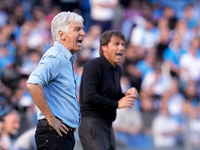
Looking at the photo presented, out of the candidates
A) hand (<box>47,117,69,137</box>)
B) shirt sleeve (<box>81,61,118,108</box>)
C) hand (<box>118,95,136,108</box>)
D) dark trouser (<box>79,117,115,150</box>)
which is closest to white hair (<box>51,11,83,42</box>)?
hand (<box>47,117,69,137</box>)

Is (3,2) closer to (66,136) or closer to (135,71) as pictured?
(135,71)

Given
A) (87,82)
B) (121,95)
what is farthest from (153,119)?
(87,82)

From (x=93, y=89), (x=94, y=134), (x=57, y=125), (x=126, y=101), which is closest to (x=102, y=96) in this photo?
(x=93, y=89)

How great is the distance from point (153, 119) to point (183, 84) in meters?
3.14

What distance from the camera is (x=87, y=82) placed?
5438 mm

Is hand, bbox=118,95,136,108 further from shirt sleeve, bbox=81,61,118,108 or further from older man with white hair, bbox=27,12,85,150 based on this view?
older man with white hair, bbox=27,12,85,150

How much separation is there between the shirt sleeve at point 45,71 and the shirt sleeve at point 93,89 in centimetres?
131

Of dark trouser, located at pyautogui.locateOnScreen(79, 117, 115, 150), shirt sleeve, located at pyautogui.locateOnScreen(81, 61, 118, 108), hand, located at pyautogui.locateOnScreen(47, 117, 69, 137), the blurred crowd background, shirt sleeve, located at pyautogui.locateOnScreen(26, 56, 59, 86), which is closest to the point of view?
shirt sleeve, located at pyautogui.locateOnScreen(26, 56, 59, 86)

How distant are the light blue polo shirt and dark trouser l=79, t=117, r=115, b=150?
126 cm

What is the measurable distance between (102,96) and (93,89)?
0.63 ft

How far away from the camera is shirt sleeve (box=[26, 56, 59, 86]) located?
3.95 metres

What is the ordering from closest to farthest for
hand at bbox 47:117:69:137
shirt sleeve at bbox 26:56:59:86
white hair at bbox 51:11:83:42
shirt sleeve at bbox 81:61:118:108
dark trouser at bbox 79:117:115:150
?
1. shirt sleeve at bbox 26:56:59:86
2. hand at bbox 47:117:69:137
3. white hair at bbox 51:11:83:42
4. shirt sleeve at bbox 81:61:118:108
5. dark trouser at bbox 79:117:115:150

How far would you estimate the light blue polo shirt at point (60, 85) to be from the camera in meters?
4.11

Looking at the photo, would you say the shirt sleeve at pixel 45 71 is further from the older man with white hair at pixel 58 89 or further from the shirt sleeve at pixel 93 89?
the shirt sleeve at pixel 93 89
